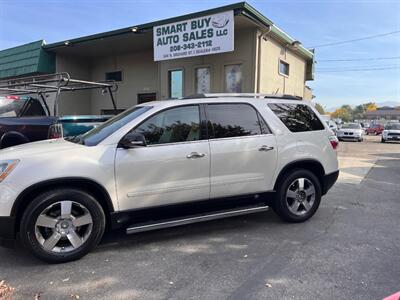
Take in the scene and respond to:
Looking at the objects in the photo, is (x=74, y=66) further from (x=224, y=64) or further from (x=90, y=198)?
(x=90, y=198)

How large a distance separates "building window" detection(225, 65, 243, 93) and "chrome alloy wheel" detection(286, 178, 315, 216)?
8051 millimetres

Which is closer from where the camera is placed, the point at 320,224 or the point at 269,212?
the point at 320,224

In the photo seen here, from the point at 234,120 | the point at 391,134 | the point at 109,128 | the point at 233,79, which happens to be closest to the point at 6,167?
the point at 109,128

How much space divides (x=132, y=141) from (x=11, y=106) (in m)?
6.07

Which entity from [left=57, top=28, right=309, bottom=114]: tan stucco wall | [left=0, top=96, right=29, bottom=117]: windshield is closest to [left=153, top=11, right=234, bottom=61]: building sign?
[left=57, top=28, right=309, bottom=114]: tan stucco wall

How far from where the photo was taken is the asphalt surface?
325 centimetres

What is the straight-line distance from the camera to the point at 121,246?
4316 millimetres

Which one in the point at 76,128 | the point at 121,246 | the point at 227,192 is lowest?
the point at 121,246

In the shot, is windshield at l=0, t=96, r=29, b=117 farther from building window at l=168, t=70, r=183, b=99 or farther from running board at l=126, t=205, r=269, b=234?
building window at l=168, t=70, r=183, b=99

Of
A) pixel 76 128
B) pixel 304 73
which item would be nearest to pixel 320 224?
pixel 76 128

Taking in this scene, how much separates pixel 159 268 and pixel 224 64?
407 inches

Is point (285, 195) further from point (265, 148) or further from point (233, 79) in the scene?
point (233, 79)

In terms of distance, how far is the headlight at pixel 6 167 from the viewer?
11.8ft

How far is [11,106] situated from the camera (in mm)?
8609
